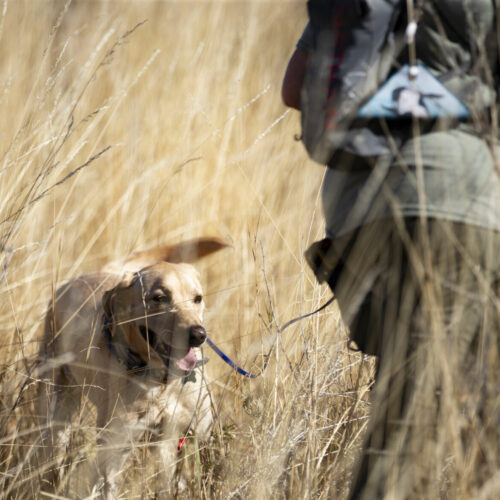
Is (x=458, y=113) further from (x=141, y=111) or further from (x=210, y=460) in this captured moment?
(x=141, y=111)

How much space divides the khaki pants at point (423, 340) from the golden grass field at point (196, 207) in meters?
0.12

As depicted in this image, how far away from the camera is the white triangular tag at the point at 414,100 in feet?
3.60

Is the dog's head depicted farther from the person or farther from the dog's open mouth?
the person

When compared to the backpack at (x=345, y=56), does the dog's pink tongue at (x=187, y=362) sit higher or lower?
lower

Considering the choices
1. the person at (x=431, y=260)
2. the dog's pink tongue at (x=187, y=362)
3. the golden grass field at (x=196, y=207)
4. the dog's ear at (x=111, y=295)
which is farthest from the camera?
the dog's ear at (x=111, y=295)

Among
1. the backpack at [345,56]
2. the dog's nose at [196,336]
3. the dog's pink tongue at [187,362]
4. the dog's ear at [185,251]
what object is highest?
the backpack at [345,56]

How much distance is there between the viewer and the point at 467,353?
1.18 meters

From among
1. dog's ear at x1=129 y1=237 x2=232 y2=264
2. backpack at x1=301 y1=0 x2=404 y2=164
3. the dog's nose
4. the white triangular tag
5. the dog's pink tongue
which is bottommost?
the dog's pink tongue

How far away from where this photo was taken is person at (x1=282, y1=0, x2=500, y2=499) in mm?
1090

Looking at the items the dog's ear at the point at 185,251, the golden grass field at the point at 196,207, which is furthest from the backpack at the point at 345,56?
the dog's ear at the point at 185,251

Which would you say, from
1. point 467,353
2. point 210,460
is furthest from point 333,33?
point 210,460

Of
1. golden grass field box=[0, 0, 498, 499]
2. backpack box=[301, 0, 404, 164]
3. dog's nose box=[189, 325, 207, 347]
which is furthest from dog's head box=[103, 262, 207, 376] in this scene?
backpack box=[301, 0, 404, 164]

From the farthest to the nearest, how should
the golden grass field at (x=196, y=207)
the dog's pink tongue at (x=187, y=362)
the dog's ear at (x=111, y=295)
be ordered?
the dog's ear at (x=111, y=295)
the dog's pink tongue at (x=187, y=362)
the golden grass field at (x=196, y=207)

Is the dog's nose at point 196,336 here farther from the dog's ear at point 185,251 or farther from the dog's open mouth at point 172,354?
the dog's ear at point 185,251
